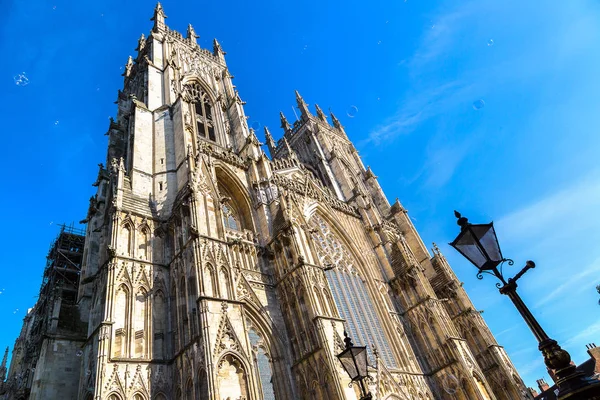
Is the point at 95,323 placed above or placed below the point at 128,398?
above

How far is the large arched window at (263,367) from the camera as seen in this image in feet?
50.7

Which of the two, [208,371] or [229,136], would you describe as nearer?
[208,371]

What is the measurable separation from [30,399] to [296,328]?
11186 mm

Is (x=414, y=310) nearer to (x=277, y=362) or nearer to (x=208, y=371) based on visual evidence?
(x=277, y=362)

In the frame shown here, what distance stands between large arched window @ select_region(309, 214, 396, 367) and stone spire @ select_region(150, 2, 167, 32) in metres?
21.6

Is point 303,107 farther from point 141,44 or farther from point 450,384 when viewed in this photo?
point 450,384

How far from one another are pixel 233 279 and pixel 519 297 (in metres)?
12.1

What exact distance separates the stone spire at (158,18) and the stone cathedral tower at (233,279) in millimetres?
195

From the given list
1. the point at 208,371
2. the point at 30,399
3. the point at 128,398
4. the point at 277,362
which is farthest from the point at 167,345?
the point at 30,399

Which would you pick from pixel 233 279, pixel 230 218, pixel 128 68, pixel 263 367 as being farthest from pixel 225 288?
pixel 128 68

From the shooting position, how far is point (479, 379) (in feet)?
68.8

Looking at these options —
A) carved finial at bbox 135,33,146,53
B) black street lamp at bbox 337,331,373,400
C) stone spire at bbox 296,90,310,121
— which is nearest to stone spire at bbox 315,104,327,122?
stone spire at bbox 296,90,310,121

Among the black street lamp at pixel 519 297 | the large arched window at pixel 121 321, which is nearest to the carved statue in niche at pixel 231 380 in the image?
the large arched window at pixel 121 321

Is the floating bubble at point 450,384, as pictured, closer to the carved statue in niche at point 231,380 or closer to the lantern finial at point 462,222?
the carved statue in niche at point 231,380
